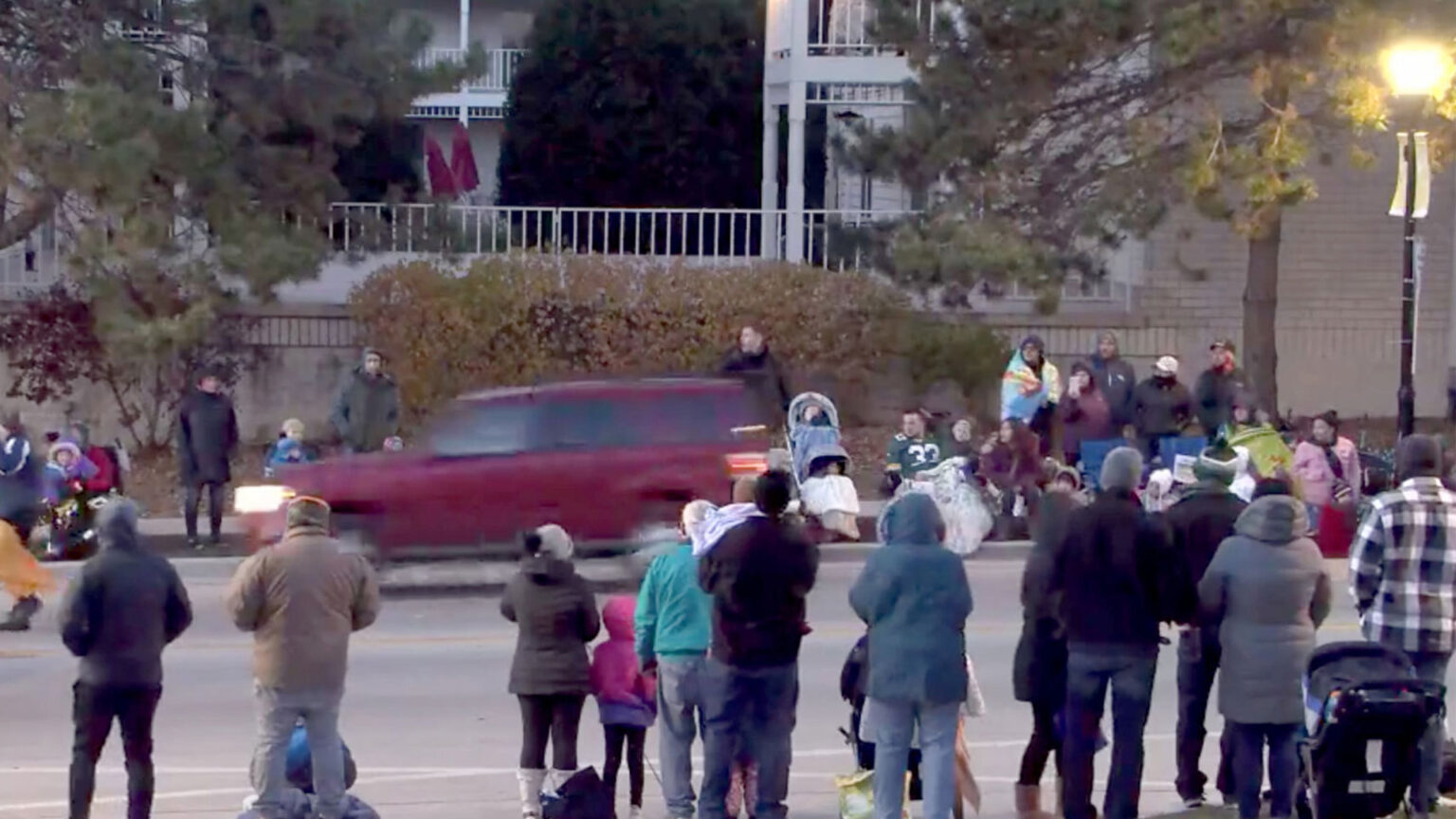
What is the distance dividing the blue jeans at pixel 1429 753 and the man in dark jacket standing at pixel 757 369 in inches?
463

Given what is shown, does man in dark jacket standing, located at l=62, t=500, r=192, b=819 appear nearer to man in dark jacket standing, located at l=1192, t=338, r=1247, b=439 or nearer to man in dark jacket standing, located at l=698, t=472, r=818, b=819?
man in dark jacket standing, located at l=698, t=472, r=818, b=819

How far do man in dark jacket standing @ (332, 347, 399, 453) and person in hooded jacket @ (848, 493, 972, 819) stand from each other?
477 inches

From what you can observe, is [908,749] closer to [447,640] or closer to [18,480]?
[447,640]

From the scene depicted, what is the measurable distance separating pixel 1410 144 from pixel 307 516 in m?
12.5

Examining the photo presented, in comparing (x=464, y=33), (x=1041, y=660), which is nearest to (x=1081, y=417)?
(x=1041, y=660)

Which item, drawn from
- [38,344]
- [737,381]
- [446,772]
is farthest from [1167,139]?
[446,772]

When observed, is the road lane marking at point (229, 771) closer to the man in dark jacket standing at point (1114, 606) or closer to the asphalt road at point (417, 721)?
the asphalt road at point (417, 721)

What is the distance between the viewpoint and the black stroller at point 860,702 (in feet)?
32.3

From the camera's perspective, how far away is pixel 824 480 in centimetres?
2023

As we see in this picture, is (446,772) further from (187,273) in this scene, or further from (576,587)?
(187,273)

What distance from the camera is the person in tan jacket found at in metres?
9.57

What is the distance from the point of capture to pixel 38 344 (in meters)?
25.2

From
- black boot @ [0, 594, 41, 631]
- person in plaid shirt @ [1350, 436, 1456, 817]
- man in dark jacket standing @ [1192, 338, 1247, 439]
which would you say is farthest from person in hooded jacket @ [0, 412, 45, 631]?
man in dark jacket standing @ [1192, 338, 1247, 439]

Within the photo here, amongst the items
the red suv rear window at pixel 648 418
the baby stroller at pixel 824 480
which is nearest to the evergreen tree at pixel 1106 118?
the baby stroller at pixel 824 480
